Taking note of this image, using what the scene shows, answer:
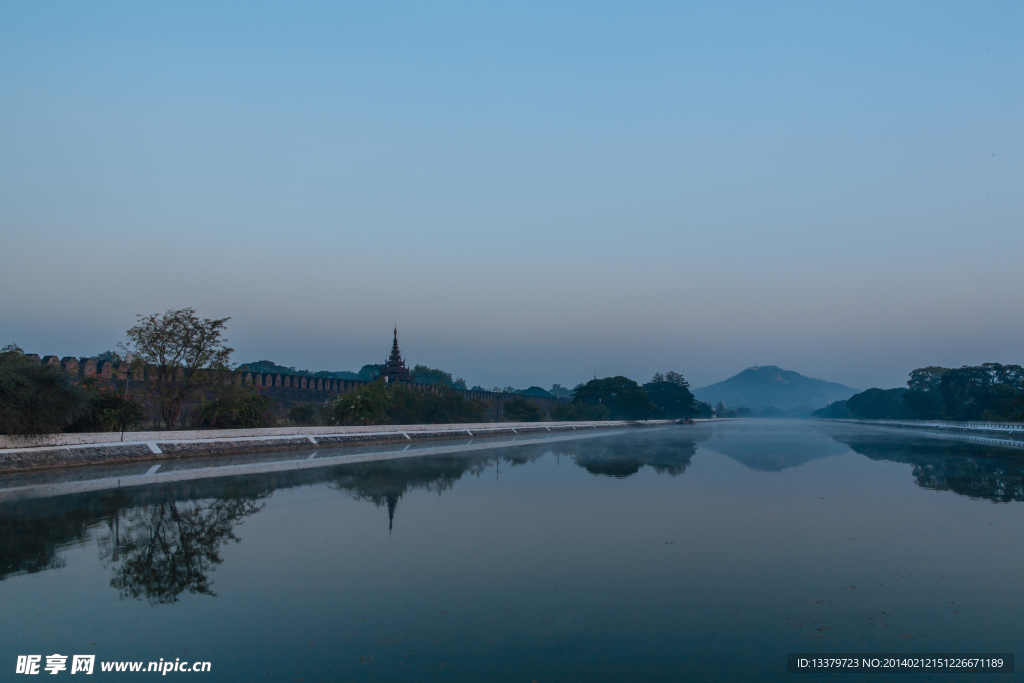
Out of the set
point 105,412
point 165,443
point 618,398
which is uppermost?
point 618,398

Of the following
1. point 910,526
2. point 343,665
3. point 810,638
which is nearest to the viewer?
point 343,665

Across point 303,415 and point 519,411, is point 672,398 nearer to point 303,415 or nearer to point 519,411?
point 519,411

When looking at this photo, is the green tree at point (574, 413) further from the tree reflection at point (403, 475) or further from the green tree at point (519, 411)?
the tree reflection at point (403, 475)

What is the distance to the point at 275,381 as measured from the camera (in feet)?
151

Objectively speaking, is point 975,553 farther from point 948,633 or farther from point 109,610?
point 109,610

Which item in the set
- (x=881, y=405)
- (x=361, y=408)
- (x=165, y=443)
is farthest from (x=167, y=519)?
(x=881, y=405)

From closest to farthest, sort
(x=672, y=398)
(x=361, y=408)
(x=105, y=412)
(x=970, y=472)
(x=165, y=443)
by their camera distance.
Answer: (x=970, y=472)
(x=165, y=443)
(x=105, y=412)
(x=361, y=408)
(x=672, y=398)

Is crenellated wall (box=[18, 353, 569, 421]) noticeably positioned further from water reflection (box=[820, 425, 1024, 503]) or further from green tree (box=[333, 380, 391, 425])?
water reflection (box=[820, 425, 1024, 503])

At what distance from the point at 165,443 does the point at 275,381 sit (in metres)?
20.6

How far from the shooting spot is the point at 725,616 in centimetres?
675

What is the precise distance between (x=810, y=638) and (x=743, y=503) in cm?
881

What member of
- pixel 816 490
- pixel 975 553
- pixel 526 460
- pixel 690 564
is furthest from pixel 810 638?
pixel 526 460

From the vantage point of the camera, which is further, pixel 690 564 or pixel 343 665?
pixel 690 564

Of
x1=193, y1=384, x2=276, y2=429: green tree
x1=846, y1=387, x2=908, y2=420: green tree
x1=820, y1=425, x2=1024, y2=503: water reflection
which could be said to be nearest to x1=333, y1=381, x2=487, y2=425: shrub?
x1=193, y1=384, x2=276, y2=429: green tree
